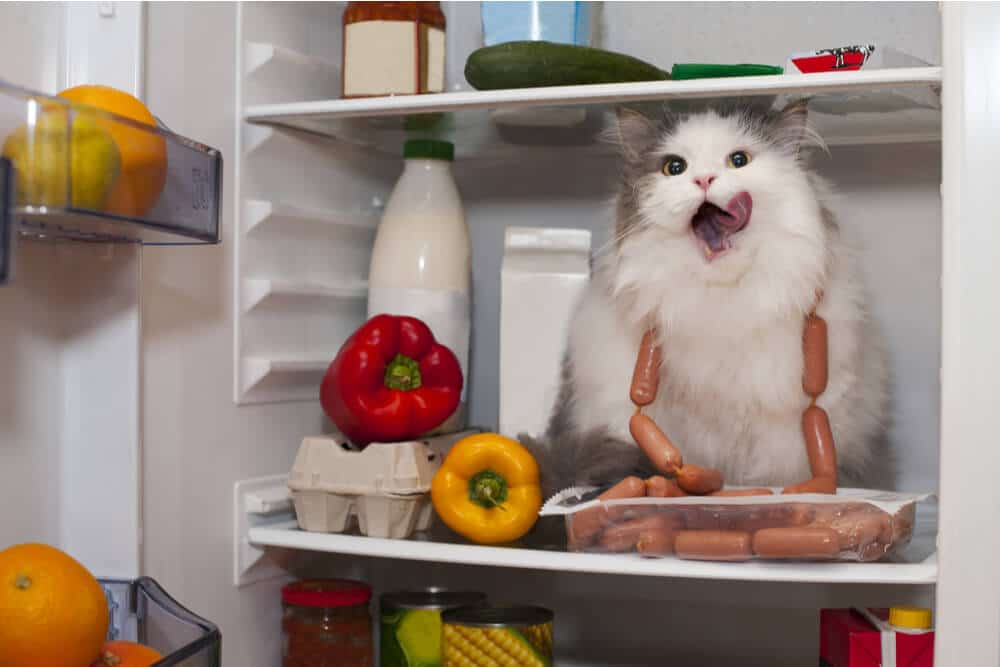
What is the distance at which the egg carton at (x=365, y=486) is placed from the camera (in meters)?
1.31

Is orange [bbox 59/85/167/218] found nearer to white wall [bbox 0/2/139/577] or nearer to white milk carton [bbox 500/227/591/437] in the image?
white wall [bbox 0/2/139/577]

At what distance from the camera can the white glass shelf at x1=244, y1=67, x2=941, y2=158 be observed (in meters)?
1.18

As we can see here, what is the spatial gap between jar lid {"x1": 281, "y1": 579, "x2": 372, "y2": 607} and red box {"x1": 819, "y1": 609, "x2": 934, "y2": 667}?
0.58 m

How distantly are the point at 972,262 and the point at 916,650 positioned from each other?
41cm

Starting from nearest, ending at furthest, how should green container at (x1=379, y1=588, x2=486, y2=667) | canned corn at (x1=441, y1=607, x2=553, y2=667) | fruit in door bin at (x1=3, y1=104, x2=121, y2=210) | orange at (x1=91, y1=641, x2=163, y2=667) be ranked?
fruit in door bin at (x1=3, y1=104, x2=121, y2=210)
orange at (x1=91, y1=641, x2=163, y2=667)
canned corn at (x1=441, y1=607, x2=553, y2=667)
green container at (x1=379, y1=588, x2=486, y2=667)

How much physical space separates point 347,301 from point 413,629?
50 cm

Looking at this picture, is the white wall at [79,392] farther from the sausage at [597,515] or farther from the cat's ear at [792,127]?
the cat's ear at [792,127]

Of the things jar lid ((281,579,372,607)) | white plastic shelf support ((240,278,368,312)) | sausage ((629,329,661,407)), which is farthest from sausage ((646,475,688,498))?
white plastic shelf support ((240,278,368,312))

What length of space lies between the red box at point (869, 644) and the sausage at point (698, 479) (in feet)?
0.69

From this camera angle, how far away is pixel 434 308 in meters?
1.50

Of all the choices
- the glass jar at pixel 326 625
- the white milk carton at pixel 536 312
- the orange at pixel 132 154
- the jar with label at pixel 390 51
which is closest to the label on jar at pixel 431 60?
the jar with label at pixel 390 51

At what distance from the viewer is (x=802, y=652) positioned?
1.51 metres

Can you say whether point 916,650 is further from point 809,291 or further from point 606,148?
point 606,148

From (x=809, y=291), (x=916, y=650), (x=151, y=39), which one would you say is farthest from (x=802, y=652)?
(x=151, y=39)
